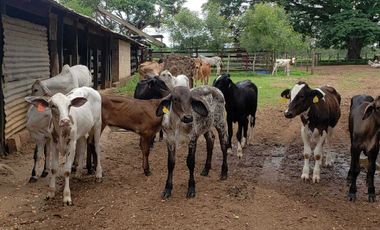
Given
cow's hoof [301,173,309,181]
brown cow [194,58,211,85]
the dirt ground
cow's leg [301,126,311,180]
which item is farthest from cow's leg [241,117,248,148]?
brown cow [194,58,211,85]

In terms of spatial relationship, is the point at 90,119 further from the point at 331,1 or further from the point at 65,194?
the point at 331,1

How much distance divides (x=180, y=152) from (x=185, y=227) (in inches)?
159

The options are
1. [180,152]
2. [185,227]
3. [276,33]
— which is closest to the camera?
[185,227]

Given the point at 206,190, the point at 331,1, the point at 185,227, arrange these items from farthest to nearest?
the point at 331,1 → the point at 206,190 → the point at 185,227

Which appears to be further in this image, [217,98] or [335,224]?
[217,98]

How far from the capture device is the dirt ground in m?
5.56

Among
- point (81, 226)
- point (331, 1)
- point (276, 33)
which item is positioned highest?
point (331, 1)

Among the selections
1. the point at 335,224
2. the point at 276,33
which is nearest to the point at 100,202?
the point at 335,224

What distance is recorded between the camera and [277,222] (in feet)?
18.3

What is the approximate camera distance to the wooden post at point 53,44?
441 inches

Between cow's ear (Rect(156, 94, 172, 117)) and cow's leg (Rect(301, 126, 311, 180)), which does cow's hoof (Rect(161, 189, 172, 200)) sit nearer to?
cow's ear (Rect(156, 94, 172, 117))

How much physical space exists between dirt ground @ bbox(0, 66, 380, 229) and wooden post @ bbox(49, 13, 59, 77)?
311cm

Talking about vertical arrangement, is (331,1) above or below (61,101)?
above

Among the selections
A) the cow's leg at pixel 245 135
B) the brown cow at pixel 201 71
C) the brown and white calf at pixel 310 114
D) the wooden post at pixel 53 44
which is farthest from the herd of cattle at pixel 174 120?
the brown cow at pixel 201 71
